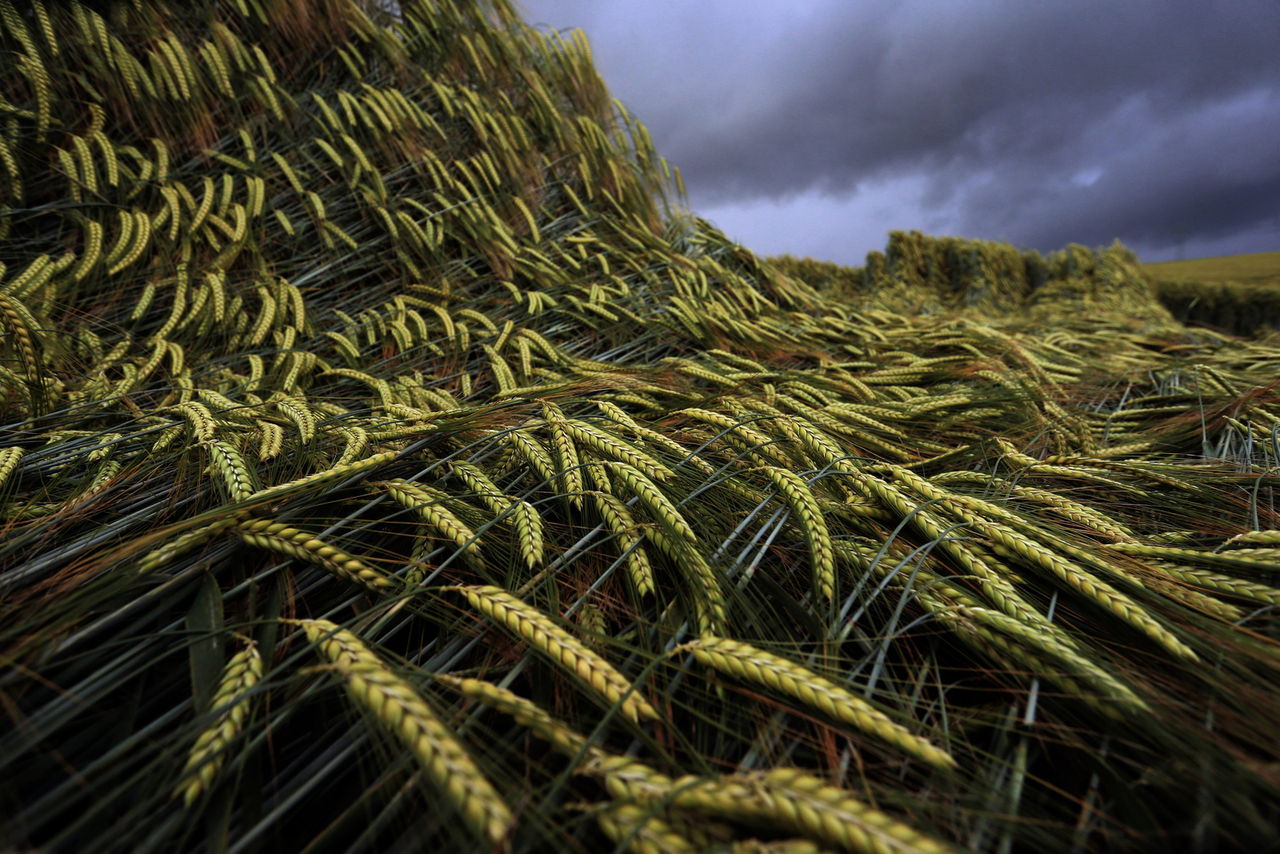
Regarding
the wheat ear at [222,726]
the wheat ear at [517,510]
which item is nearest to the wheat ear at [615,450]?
the wheat ear at [517,510]

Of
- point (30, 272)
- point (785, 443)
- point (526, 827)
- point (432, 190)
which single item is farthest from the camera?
point (432, 190)

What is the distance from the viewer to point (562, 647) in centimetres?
60

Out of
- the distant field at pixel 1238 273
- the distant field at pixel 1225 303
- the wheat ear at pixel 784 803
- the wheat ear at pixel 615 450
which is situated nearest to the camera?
the wheat ear at pixel 784 803

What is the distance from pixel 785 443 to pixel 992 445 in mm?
742

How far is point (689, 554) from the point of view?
0.76 meters

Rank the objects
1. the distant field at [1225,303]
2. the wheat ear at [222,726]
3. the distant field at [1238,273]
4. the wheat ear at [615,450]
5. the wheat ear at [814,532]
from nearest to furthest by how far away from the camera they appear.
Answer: the wheat ear at [222,726] → the wheat ear at [814,532] → the wheat ear at [615,450] → the distant field at [1225,303] → the distant field at [1238,273]

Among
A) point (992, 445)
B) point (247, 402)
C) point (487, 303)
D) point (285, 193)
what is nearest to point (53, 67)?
point (285, 193)

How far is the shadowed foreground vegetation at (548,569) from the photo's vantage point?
0.52 meters

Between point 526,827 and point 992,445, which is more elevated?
point 992,445

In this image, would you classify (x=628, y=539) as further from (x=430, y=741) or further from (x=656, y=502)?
(x=430, y=741)

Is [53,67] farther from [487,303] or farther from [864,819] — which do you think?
[864,819]

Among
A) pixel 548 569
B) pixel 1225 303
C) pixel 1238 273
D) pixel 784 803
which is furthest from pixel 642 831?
pixel 1238 273

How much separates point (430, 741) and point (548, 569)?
1.12 ft

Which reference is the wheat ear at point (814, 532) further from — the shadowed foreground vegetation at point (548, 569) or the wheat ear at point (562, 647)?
the wheat ear at point (562, 647)
